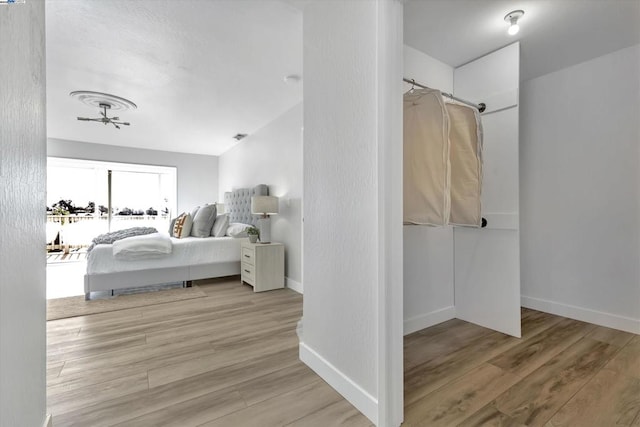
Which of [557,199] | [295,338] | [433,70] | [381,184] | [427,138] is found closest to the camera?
[381,184]

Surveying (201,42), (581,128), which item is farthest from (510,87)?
(201,42)

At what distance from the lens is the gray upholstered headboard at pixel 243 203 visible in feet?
14.4

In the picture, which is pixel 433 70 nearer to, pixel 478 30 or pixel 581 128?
pixel 478 30

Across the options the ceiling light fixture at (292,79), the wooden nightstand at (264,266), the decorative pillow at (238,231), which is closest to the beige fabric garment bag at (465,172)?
the ceiling light fixture at (292,79)

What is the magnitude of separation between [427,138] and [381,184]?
64 cm

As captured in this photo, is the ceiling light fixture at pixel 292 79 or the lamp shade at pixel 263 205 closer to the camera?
the ceiling light fixture at pixel 292 79

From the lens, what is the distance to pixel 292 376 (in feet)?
5.58

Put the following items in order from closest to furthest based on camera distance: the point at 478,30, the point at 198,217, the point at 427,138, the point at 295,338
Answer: the point at 427,138
the point at 478,30
the point at 295,338
the point at 198,217

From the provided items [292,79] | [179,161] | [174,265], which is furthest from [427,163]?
[179,161]

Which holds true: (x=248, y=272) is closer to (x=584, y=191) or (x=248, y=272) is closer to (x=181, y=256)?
(x=181, y=256)

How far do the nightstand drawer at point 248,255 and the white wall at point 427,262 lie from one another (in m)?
2.04

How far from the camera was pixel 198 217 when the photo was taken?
4457 mm

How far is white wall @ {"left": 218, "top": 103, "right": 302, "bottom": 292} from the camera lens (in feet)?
12.2

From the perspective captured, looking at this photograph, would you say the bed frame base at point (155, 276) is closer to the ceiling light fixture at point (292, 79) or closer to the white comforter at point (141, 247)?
the white comforter at point (141, 247)
